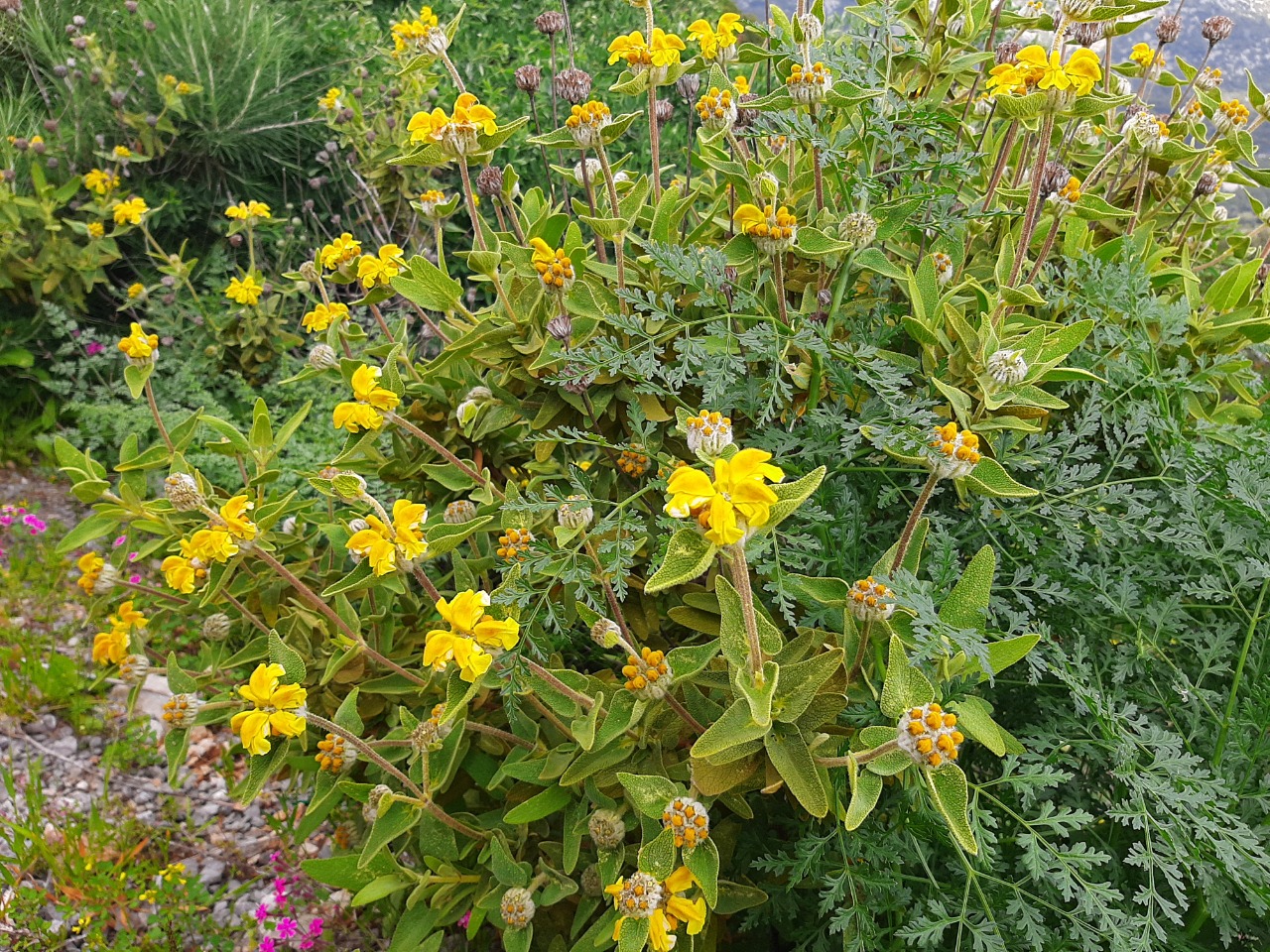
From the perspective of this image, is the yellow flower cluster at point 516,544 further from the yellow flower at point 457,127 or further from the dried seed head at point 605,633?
the yellow flower at point 457,127

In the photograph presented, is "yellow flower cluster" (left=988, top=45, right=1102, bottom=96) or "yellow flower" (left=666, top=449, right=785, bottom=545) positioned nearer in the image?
"yellow flower" (left=666, top=449, right=785, bottom=545)

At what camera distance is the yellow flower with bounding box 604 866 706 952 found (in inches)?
39.9

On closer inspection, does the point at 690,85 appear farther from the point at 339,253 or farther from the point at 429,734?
the point at 429,734

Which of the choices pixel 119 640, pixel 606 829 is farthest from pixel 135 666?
pixel 606 829

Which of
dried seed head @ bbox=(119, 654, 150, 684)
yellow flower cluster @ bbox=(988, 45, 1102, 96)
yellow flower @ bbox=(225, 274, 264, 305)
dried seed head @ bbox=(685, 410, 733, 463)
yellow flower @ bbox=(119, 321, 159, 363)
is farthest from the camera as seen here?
yellow flower @ bbox=(225, 274, 264, 305)

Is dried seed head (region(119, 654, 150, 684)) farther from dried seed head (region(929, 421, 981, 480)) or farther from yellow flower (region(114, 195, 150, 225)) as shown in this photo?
yellow flower (region(114, 195, 150, 225))

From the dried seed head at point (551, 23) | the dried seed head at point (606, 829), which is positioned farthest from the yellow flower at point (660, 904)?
the dried seed head at point (551, 23)

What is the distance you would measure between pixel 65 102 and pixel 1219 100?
4.23 m

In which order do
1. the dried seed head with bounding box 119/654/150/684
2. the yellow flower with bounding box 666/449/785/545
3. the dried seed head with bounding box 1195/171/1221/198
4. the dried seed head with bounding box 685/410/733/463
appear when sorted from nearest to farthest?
the yellow flower with bounding box 666/449/785/545
the dried seed head with bounding box 685/410/733/463
the dried seed head with bounding box 119/654/150/684
the dried seed head with bounding box 1195/171/1221/198

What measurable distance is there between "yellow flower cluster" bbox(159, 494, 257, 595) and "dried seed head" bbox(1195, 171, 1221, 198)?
1.86 meters

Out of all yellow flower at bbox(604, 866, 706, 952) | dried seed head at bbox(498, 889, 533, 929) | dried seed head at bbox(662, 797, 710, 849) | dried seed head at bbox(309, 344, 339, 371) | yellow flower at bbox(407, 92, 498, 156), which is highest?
yellow flower at bbox(407, 92, 498, 156)

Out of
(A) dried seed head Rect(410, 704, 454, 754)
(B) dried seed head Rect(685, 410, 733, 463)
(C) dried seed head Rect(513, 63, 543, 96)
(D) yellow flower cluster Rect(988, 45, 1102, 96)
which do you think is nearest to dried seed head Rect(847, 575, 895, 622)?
(B) dried seed head Rect(685, 410, 733, 463)

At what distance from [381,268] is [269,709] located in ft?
2.68

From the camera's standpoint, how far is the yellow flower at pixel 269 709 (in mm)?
1120
